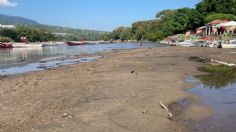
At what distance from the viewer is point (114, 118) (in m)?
11.5

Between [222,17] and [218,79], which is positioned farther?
[222,17]

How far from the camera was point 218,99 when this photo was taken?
50.2ft

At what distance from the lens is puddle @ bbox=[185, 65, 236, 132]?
10945 millimetres

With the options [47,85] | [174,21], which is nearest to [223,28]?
[174,21]

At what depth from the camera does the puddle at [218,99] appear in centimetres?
1095

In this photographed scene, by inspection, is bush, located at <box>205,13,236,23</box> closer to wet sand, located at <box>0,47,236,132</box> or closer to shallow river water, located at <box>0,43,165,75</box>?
shallow river water, located at <box>0,43,165,75</box>

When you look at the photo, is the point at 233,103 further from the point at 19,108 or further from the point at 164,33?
the point at 164,33

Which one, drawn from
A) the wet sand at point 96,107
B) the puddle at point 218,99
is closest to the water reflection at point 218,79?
the puddle at point 218,99

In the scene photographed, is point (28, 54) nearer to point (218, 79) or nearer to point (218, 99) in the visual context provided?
point (218, 79)

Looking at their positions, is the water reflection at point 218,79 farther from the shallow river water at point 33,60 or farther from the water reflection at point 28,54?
the water reflection at point 28,54

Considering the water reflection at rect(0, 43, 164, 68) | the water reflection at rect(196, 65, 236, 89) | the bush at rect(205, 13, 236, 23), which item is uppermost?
the bush at rect(205, 13, 236, 23)

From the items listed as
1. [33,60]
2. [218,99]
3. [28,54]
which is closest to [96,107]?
[218,99]

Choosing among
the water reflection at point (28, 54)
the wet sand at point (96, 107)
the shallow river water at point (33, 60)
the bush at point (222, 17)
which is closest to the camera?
the wet sand at point (96, 107)

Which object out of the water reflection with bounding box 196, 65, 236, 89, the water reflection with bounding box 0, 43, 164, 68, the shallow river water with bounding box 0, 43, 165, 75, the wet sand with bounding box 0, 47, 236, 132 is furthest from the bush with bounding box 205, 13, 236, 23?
the wet sand with bounding box 0, 47, 236, 132
